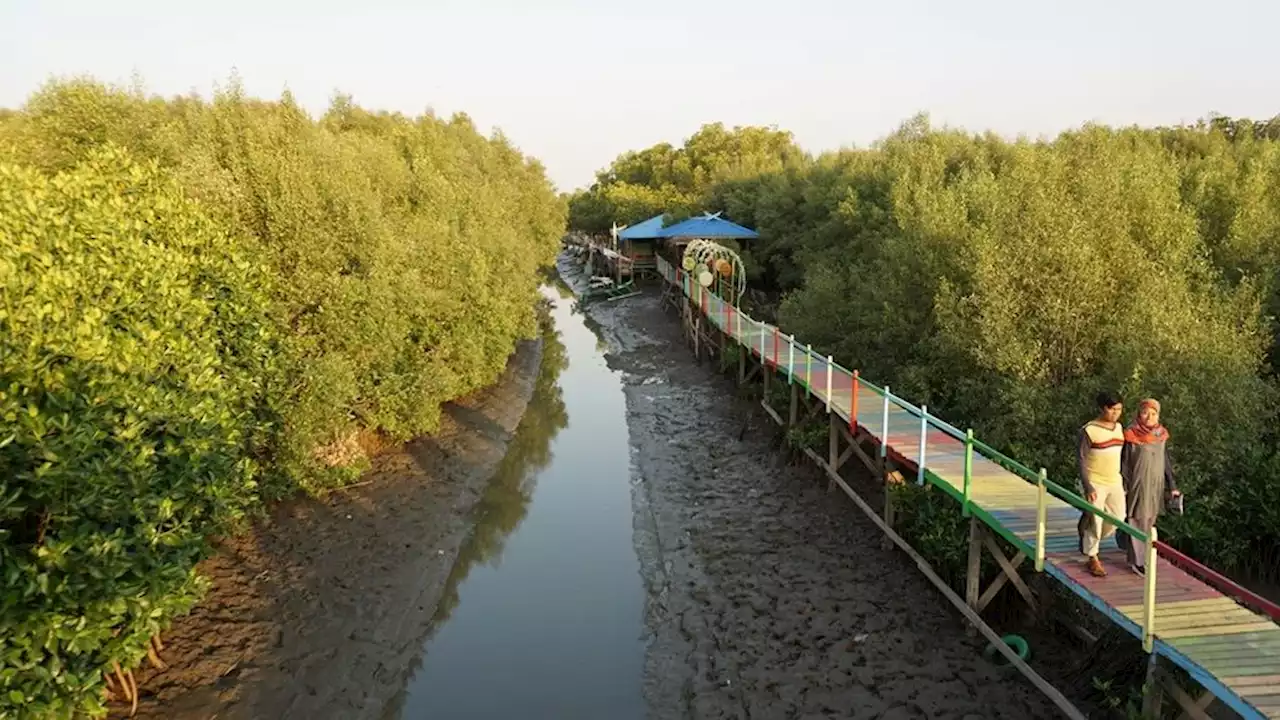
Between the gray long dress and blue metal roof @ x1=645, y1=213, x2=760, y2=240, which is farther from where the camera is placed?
blue metal roof @ x1=645, y1=213, x2=760, y2=240

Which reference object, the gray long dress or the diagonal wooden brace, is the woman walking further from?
the diagonal wooden brace

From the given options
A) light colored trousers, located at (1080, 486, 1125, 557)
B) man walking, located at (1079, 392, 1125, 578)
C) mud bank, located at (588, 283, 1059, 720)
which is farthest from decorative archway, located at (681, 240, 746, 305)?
man walking, located at (1079, 392, 1125, 578)

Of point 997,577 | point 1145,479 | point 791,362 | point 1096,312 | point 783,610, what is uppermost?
point 1096,312

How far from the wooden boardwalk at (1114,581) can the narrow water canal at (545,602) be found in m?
4.73

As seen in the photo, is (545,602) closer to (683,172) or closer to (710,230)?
(710,230)

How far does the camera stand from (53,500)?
21.3 feet

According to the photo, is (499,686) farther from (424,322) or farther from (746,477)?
(424,322)

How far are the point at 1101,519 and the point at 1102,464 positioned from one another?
30.3 inches

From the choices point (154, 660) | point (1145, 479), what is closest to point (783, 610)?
point (1145, 479)

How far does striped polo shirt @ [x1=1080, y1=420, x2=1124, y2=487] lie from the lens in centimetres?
748

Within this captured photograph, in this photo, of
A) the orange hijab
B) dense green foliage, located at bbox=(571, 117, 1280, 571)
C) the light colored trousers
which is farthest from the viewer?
dense green foliage, located at bbox=(571, 117, 1280, 571)

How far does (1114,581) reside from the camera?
7.66 m

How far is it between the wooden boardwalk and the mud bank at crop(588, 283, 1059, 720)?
1.78 meters

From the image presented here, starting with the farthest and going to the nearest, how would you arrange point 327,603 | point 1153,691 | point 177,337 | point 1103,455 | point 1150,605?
point 327,603, point 177,337, point 1103,455, point 1153,691, point 1150,605
